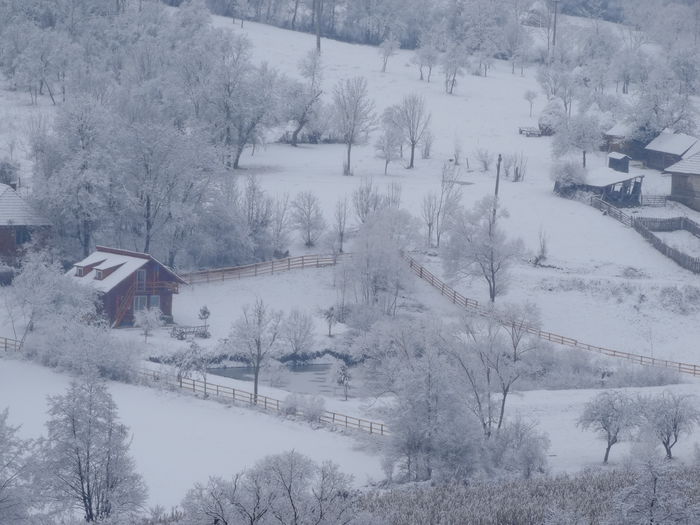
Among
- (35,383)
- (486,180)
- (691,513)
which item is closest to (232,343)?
(35,383)

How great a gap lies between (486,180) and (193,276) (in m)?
21.8

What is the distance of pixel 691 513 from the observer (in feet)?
72.3

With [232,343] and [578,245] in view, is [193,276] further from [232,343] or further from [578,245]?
[578,245]

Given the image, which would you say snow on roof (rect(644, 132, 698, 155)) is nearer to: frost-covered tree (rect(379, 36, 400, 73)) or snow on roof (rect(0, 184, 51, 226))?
frost-covered tree (rect(379, 36, 400, 73))

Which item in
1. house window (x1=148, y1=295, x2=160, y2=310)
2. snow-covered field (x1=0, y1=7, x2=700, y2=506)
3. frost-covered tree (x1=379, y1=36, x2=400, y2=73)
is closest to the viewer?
snow-covered field (x1=0, y1=7, x2=700, y2=506)

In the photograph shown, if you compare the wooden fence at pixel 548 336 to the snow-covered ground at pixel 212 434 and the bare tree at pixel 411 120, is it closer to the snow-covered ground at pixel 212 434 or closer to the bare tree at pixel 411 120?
the snow-covered ground at pixel 212 434

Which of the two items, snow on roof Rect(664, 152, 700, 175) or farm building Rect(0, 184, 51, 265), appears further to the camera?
snow on roof Rect(664, 152, 700, 175)

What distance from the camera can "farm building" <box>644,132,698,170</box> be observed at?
69688 millimetres

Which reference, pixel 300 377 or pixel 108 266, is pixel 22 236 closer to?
pixel 108 266

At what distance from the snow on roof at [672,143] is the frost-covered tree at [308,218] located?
83.4 ft

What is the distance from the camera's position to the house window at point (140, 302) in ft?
157

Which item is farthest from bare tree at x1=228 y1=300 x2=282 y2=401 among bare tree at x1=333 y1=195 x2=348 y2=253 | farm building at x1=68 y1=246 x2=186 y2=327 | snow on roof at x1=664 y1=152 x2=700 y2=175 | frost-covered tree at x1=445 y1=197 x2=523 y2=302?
snow on roof at x1=664 y1=152 x2=700 y2=175

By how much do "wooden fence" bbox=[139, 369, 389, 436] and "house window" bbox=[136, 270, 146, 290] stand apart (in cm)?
714

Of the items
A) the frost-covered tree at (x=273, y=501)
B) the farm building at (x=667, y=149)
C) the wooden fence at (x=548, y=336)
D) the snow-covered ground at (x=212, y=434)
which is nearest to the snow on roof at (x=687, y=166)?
the farm building at (x=667, y=149)
